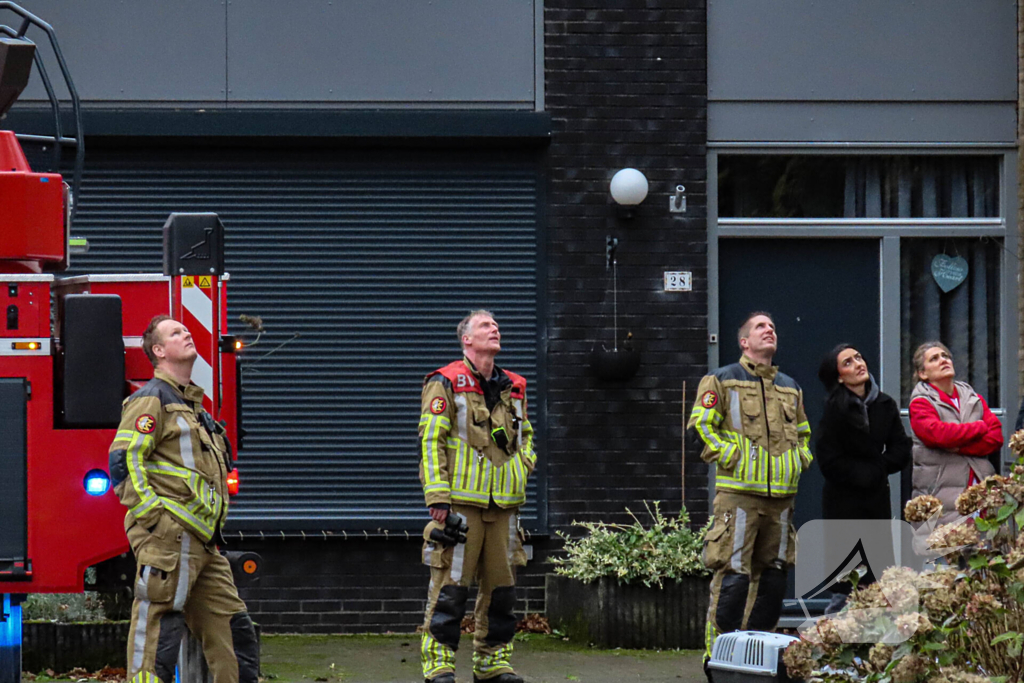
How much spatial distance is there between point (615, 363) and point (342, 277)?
2.05 m

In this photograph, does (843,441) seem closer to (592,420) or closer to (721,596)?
(721,596)

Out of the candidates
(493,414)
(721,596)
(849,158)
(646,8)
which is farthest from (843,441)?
(646,8)

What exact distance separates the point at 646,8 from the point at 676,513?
11.9ft

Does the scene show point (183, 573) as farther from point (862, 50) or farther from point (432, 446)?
point (862, 50)

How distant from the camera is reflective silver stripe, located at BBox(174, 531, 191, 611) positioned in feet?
19.4

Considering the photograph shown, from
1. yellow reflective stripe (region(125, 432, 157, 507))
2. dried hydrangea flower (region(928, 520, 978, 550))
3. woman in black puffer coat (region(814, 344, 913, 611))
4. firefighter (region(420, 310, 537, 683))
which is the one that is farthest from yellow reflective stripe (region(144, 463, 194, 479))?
woman in black puffer coat (region(814, 344, 913, 611))

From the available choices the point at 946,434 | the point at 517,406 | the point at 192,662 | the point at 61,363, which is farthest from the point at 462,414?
the point at 946,434

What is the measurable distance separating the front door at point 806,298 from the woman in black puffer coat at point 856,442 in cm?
213

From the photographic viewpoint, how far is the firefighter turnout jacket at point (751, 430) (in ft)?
24.5

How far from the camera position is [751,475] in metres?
7.47

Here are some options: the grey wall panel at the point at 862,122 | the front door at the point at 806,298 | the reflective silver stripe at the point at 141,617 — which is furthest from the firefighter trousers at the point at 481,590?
the grey wall panel at the point at 862,122

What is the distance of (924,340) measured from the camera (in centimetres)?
1001

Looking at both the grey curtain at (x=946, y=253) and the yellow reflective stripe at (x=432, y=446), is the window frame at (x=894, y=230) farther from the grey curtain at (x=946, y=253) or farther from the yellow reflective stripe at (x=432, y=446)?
the yellow reflective stripe at (x=432, y=446)

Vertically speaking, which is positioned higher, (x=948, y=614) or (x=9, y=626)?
(x=948, y=614)
